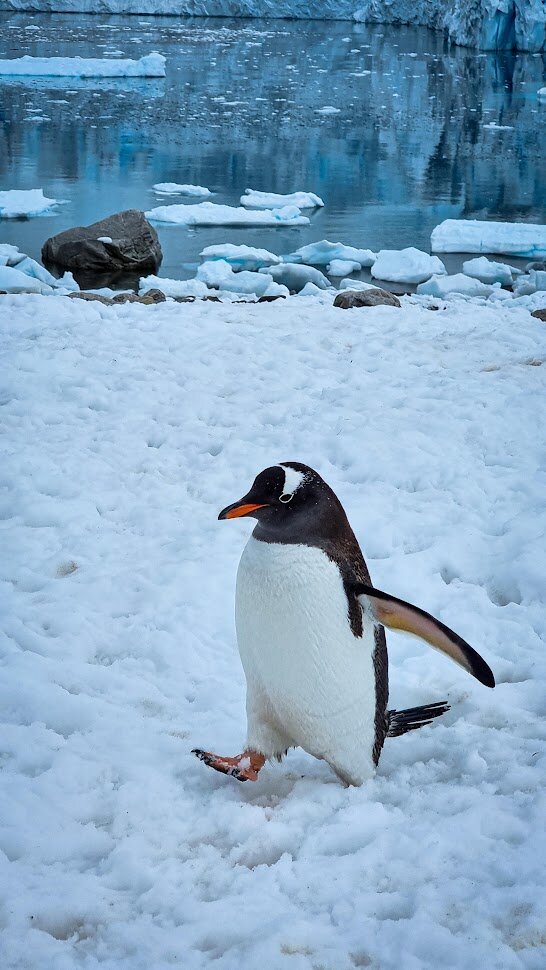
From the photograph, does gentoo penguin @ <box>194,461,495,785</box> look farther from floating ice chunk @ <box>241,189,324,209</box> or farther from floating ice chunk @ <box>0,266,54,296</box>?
floating ice chunk @ <box>241,189,324,209</box>

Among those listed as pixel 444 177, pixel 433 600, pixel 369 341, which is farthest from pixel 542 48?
pixel 433 600

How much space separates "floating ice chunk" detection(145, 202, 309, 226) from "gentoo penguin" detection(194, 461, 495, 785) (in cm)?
991

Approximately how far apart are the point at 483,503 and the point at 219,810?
6.27 feet

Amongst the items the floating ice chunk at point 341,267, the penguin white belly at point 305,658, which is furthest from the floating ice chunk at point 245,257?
the penguin white belly at point 305,658

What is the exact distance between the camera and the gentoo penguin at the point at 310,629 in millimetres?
1980

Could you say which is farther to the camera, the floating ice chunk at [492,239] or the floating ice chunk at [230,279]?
the floating ice chunk at [492,239]

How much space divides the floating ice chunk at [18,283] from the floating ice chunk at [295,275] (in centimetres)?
238

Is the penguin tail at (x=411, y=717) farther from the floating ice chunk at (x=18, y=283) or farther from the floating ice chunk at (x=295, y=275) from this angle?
the floating ice chunk at (x=295, y=275)

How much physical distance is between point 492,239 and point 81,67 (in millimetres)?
19307

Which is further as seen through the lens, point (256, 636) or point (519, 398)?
point (519, 398)

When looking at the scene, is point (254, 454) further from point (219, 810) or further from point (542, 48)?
point (542, 48)

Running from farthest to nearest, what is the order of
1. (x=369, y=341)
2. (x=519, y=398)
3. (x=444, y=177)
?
(x=444, y=177)
(x=369, y=341)
(x=519, y=398)

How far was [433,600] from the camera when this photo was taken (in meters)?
2.98

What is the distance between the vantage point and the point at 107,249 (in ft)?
31.0
